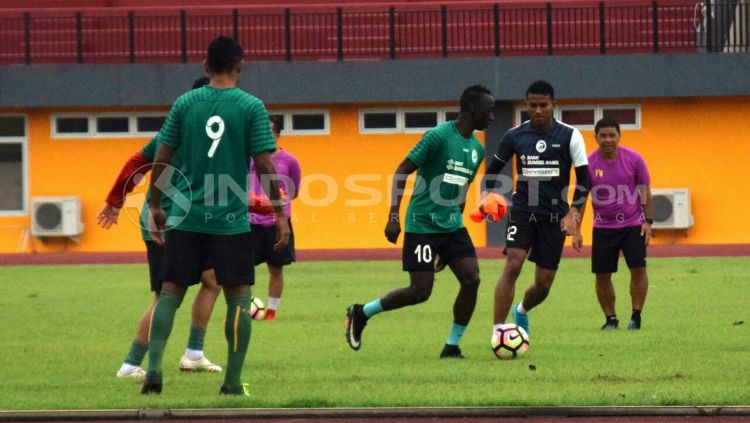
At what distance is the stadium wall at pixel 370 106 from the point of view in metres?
35.0

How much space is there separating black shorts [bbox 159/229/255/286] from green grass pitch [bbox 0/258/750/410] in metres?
0.72

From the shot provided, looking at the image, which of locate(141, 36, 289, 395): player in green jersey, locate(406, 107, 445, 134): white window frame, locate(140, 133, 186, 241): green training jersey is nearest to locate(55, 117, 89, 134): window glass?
locate(406, 107, 445, 134): white window frame

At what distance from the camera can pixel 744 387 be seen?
10.3 m

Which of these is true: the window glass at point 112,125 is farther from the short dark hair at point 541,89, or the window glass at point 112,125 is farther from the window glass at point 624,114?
the short dark hair at point 541,89

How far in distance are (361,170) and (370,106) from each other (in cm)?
142

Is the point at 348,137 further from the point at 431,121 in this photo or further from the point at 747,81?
the point at 747,81

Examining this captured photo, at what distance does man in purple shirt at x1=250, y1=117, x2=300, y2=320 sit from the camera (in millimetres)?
16703

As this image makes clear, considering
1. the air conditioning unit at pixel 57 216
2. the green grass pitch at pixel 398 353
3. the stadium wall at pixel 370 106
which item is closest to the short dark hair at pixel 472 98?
the green grass pitch at pixel 398 353

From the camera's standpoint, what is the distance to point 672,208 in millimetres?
35188

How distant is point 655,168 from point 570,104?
2.31m

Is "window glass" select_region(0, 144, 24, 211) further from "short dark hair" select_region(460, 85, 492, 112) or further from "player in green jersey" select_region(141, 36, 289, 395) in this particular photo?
"player in green jersey" select_region(141, 36, 289, 395)

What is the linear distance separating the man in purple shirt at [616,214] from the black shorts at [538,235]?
195 centimetres

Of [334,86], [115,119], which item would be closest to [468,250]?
[334,86]

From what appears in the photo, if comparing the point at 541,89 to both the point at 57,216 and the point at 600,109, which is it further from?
the point at 57,216
